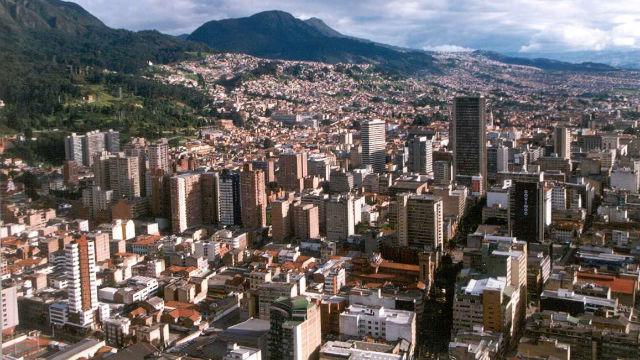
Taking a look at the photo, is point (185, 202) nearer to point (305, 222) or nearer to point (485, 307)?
point (305, 222)

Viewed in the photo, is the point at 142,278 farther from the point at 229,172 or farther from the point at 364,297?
the point at 229,172

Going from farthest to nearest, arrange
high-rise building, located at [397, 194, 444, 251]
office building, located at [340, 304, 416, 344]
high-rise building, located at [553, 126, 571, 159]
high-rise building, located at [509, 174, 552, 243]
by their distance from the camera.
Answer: high-rise building, located at [553, 126, 571, 159], high-rise building, located at [509, 174, 552, 243], high-rise building, located at [397, 194, 444, 251], office building, located at [340, 304, 416, 344]

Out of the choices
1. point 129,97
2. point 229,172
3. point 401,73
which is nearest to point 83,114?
point 129,97

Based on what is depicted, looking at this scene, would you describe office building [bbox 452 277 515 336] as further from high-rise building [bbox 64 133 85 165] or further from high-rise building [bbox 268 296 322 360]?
high-rise building [bbox 64 133 85 165]

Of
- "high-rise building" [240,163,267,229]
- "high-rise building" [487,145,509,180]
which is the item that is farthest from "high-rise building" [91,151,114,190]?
"high-rise building" [487,145,509,180]

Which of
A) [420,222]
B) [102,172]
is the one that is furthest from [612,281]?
[102,172]
